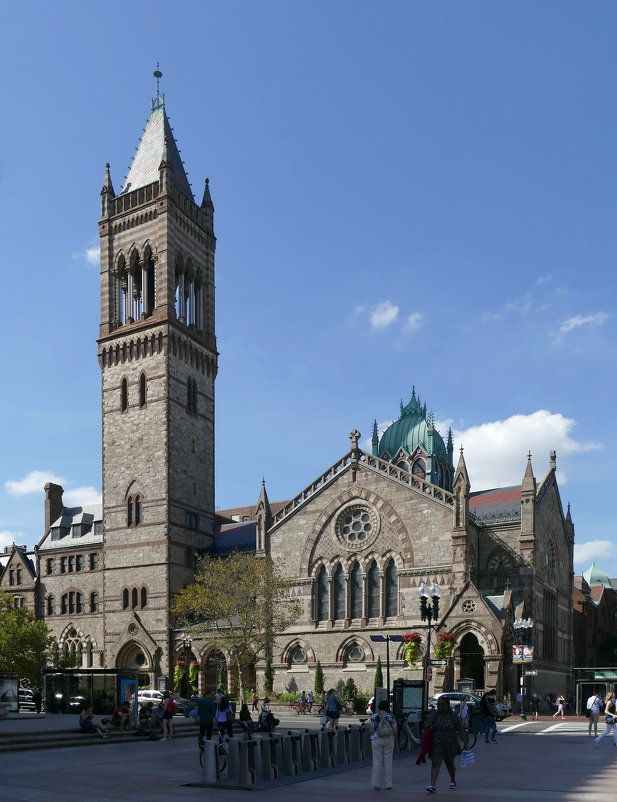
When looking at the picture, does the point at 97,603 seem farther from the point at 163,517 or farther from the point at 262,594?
the point at 262,594

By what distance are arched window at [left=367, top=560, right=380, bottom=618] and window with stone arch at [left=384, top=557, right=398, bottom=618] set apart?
28.6 inches

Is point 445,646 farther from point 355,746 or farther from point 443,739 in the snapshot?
point 443,739

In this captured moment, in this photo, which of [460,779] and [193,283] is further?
[193,283]

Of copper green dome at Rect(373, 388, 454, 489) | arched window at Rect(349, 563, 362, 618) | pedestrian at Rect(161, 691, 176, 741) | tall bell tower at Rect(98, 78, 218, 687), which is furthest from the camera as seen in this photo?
copper green dome at Rect(373, 388, 454, 489)

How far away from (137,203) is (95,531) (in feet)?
84.1

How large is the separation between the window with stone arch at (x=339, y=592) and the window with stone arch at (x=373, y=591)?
1.93 m

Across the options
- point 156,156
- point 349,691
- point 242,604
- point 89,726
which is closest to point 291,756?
point 89,726

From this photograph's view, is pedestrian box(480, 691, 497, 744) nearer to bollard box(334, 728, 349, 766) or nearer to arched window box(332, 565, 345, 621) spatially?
bollard box(334, 728, 349, 766)

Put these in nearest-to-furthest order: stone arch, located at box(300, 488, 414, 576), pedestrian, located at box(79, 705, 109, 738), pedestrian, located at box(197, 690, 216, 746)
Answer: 1. pedestrian, located at box(197, 690, 216, 746)
2. pedestrian, located at box(79, 705, 109, 738)
3. stone arch, located at box(300, 488, 414, 576)

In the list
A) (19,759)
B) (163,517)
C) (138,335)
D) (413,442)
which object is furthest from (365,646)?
(413,442)

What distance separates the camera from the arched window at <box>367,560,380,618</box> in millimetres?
57594

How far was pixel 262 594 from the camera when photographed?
54656 mm

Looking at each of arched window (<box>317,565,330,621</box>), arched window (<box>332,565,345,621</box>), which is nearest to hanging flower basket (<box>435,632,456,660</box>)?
arched window (<box>332,565,345,621</box>)

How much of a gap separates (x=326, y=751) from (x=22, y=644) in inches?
1636
